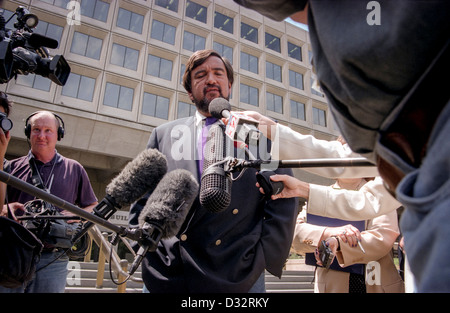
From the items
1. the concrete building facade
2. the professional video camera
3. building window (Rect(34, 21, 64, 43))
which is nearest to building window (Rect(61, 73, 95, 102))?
the concrete building facade

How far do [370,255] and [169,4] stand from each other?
1422cm

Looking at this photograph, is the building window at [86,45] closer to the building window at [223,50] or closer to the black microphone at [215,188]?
the building window at [223,50]

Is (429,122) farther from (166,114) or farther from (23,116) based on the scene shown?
(166,114)

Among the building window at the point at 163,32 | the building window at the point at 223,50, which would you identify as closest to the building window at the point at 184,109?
the building window at the point at 163,32

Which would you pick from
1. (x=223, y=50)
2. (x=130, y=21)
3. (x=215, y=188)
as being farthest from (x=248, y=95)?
(x=215, y=188)

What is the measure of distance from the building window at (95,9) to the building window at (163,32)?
2.08 m

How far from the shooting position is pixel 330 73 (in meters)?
0.72

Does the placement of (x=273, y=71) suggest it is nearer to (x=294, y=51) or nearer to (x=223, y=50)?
(x=294, y=51)

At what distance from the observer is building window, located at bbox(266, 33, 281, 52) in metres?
15.8

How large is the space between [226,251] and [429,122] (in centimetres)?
116

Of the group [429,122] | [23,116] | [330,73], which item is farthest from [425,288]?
[23,116]

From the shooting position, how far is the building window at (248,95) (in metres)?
14.9

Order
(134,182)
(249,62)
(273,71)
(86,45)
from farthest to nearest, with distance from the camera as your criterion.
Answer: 1. (273,71)
2. (249,62)
3. (86,45)
4. (134,182)

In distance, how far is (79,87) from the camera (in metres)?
12.0
